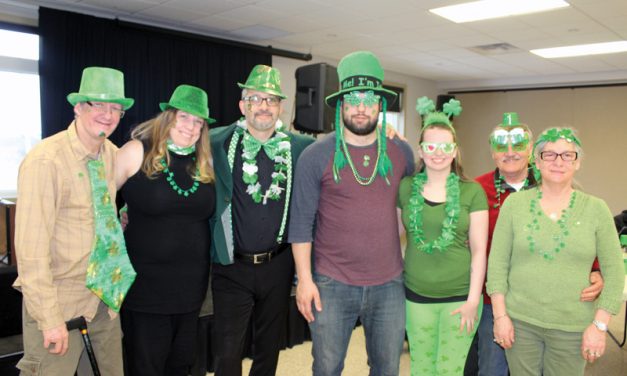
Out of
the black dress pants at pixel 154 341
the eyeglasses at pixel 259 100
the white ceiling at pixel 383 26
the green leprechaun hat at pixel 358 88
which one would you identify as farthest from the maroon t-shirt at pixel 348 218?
the white ceiling at pixel 383 26

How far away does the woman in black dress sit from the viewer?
207cm

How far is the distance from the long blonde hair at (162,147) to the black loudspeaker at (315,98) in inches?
76.0

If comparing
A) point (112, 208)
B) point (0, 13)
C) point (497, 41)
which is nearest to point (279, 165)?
point (112, 208)

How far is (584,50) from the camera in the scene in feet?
23.5

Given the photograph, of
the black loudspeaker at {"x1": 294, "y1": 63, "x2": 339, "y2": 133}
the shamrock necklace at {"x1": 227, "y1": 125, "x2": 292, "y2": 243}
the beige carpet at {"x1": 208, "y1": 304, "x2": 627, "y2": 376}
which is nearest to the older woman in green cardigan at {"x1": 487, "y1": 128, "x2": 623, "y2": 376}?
the shamrock necklace at {"x1": 227, "y1": 125, "x2": 292, "y2": 243}

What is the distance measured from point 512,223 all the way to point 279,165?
3.53 ft

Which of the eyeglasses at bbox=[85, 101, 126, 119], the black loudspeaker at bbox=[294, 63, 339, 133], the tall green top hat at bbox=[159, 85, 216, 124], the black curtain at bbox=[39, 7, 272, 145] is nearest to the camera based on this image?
the eyeglasses at bbox=[85, 101, 126, 119]

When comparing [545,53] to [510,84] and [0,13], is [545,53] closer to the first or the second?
[510,84]

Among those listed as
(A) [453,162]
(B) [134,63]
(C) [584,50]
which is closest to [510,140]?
(A) [453,162]

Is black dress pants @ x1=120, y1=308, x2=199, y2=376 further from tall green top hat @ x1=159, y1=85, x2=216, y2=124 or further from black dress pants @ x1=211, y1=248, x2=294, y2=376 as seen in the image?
tall green top hat @ x1=159, y1=85, x2=216, y2=124

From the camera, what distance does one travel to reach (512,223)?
1979 mm

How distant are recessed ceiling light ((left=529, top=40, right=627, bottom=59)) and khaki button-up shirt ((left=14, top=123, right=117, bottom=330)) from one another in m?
7.03

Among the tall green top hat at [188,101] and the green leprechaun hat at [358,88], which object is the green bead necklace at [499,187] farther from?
the tall green top hat at [188,101]

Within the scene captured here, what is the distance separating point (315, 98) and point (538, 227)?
2672 mm
